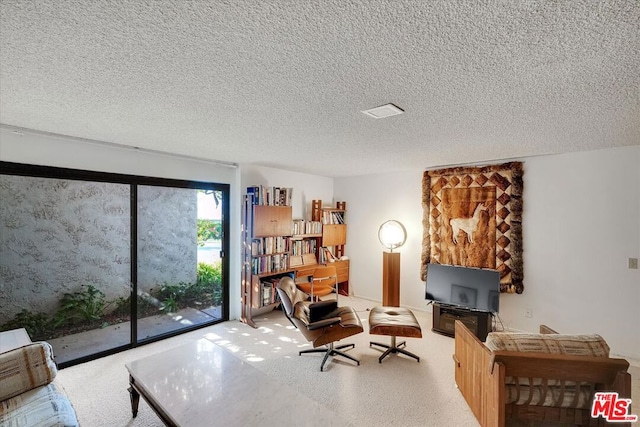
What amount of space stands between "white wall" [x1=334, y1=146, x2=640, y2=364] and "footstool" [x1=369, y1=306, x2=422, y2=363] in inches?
65.3

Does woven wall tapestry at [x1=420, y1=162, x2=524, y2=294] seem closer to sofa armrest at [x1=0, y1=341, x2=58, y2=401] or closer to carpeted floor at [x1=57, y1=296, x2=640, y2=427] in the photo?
carpeted floor at [x1=57, y1=296, x2=640, y2=427]

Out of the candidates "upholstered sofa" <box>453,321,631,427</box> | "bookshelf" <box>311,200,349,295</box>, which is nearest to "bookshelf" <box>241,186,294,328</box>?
"bookshelf" <box>311,200,349,295</box>

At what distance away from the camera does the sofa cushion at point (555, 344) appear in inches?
70.7

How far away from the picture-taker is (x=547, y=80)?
1.60 m

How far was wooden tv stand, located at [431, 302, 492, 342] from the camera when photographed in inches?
138

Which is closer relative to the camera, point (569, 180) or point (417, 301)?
point (569, 180)

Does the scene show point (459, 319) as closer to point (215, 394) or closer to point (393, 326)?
point (393, 326)

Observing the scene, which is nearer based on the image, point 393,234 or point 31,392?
point 31,392

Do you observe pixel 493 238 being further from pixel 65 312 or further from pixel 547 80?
pixel 65 312

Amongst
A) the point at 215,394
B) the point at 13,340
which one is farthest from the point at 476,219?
the point at 13,340

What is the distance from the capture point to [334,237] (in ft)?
17.6

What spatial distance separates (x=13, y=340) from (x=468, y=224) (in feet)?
15.9

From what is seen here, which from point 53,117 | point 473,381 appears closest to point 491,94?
point 473,381

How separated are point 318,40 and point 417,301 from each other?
4.31 meters
